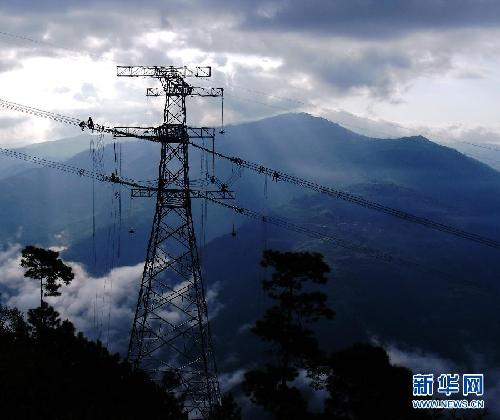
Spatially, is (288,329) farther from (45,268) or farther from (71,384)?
(45,268)

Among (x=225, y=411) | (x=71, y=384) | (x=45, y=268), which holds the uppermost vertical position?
(x=45, y=268)

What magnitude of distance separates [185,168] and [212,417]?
19.5 meters

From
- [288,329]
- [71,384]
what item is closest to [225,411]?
[288,329]

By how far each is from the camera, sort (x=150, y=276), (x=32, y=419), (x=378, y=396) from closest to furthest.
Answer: (x=32, y=419) → (x=378, y=396) → (x=150, y=276)

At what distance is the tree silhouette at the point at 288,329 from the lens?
35531mm

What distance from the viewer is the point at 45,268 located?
55.2 meters

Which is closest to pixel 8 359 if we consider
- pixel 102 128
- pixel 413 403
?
pixel 102 128

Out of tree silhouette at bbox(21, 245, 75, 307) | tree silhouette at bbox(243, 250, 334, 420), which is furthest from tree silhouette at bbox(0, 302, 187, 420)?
tree silhouette at bbox(243, 250, 334, 420)

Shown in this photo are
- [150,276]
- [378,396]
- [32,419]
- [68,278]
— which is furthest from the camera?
[68,278]

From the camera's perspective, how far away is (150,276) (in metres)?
38.4

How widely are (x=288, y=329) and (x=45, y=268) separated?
105ft

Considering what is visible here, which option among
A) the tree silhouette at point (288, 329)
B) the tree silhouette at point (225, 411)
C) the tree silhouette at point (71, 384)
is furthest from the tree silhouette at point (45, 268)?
the tree silhouette at point (288, 329)

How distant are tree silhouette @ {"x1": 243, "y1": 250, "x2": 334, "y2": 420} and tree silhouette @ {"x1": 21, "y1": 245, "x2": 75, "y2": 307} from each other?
1117 inches

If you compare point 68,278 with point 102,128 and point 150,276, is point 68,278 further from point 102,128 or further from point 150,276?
point 102,128
